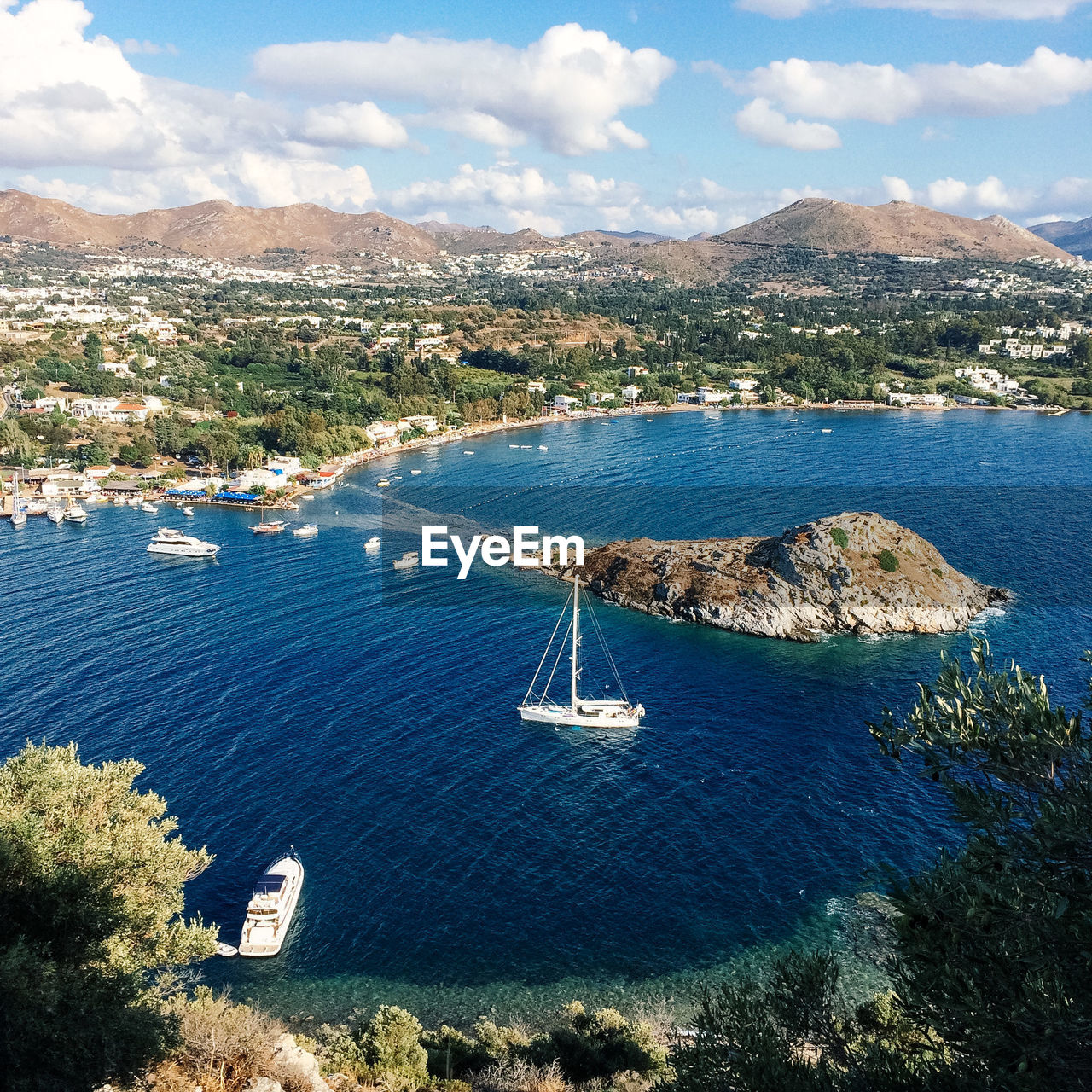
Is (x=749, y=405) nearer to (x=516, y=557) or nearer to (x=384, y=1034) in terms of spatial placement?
(x=516, y=557)

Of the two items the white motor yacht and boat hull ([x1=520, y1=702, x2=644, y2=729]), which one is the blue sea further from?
the white motor yacht

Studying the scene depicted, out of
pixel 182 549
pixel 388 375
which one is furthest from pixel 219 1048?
pixel 388 375

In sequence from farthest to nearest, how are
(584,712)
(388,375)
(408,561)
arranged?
(388,375) < (408,561) < (584,712)

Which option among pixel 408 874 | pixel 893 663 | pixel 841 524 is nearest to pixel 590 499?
pixel 841 524

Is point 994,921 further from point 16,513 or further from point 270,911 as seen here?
point 16,513

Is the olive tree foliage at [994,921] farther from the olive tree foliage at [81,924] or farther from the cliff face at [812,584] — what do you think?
the cliff face at [812,584]

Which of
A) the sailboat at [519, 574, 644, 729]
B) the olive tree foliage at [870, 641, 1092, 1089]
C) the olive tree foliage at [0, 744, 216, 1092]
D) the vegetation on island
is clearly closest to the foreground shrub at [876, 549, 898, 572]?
the sailboat at [519, 574, 644, 729]
